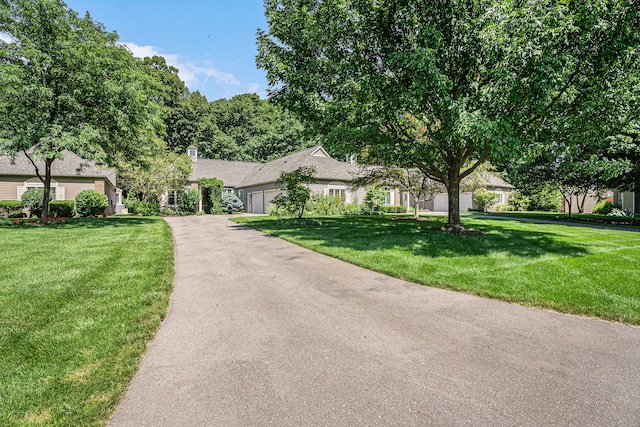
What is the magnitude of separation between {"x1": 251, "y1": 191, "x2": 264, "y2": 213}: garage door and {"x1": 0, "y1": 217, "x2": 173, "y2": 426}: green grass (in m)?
21.8

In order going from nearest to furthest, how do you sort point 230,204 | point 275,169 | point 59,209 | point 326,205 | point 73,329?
point 73,329, point 59,209, point 326,205, point 275,169, point 230,204

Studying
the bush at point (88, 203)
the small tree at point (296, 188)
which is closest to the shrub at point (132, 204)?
the bush at point (88, 203)

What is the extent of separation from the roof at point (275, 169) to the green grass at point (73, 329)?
16.8 metres

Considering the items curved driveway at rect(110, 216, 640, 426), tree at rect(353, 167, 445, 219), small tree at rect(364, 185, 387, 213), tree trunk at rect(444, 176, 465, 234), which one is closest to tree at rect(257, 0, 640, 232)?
tree trunk at rect(444, 176, 465, 234)

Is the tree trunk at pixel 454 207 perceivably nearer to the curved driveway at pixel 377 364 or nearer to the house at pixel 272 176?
the curved driveway at pixel 377 364

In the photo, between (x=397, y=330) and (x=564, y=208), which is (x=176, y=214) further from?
→ (x=564, y=208)

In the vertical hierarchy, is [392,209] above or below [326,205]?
below

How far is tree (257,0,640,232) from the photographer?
7129 mm

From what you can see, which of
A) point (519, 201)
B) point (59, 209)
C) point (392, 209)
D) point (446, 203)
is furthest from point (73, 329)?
point (519, 201)

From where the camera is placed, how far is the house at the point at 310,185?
2684cm

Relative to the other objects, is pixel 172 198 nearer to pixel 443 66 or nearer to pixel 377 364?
pixel 443 66

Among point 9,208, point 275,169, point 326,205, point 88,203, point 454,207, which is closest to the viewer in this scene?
point 454,207

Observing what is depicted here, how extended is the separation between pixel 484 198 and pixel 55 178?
36.8 metres

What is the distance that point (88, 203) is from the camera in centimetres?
2170
